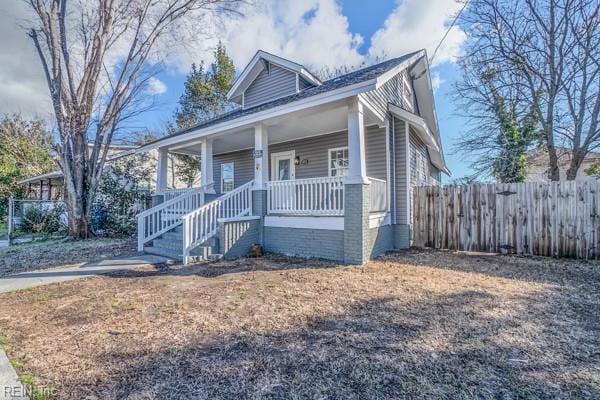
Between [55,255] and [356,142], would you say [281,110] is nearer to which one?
[356,142]

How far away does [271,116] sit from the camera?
7430 millimetres

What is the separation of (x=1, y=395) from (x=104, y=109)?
12.8 meters

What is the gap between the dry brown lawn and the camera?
2.25m

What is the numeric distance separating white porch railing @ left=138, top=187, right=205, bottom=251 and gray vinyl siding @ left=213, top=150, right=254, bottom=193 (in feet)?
10.7

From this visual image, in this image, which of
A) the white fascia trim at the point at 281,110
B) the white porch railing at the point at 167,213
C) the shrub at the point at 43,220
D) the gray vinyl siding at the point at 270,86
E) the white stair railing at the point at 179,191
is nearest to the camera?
the white fascia trim at the point at 281,110

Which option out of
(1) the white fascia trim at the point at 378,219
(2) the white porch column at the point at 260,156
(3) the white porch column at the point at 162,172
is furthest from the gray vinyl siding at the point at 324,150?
(3) the white porch column at the point at 162,172

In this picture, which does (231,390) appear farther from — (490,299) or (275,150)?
(275,150)

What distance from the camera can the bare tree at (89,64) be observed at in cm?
1084

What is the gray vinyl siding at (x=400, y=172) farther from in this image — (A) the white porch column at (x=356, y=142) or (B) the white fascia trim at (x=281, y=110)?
(B) the white fascia trim at (x=281, y=110)

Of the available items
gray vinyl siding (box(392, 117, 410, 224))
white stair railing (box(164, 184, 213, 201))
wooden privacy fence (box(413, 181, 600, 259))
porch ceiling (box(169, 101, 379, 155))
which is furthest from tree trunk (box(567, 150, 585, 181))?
white stair railing (box(164, 184, 213, 201))

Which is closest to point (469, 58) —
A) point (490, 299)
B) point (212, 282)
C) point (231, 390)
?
point (490, 299)

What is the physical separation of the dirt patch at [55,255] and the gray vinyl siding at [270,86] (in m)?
6.88

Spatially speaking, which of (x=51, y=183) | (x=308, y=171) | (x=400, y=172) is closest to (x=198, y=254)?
(x=308, y=171)

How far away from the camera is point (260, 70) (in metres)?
11.1
